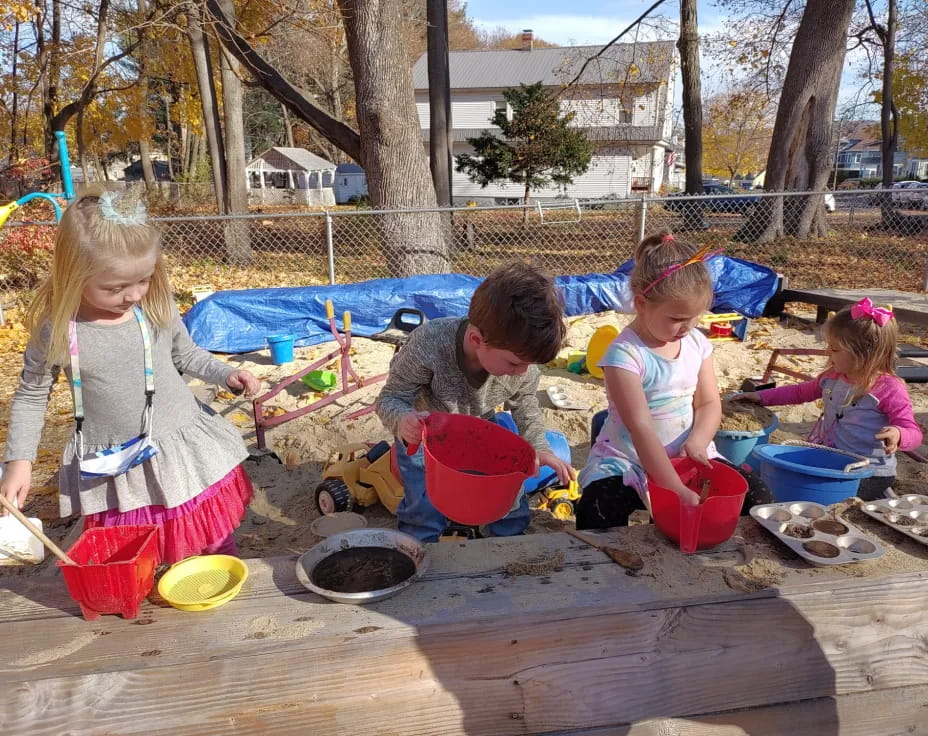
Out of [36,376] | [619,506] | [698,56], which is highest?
[698,56]

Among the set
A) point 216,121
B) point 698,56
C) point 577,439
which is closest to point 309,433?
point 577,439

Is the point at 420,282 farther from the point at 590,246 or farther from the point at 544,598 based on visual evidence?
the point at 590,246

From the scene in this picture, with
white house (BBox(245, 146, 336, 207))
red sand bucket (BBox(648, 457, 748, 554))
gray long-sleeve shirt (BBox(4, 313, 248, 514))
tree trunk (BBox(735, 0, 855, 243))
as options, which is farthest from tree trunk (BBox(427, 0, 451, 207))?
white house (BBox(245, 146, 336, 207))

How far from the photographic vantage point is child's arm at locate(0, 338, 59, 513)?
187cm

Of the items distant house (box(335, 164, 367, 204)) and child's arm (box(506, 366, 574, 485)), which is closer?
child's arm (box(506, 366, 574, 485))

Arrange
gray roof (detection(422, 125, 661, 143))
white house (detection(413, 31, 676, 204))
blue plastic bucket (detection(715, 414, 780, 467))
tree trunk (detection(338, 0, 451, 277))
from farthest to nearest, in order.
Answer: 1. white house (detection(413, 31, 676, 204))
2. gray roof (detection(422, 125, 661, 143))
3. tree trunk (detection(338, 0, 451, 277))
4. blue plastic bucket (detection(715, 414, 780, 467))

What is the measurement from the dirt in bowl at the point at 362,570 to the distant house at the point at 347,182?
4114 cm

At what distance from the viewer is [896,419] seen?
2697mm

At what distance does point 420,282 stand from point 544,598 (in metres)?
5.79

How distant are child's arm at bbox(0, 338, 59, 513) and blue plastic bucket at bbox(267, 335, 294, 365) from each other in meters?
3.94

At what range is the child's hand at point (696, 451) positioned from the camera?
2.03 meters

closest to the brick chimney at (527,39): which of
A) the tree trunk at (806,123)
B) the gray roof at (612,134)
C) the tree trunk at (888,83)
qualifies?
the gray roof at (612,134)

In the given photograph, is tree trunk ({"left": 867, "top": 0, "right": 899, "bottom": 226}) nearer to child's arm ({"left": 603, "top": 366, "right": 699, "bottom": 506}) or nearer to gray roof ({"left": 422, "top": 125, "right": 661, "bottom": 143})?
gray roof ({"left": 422, "top": 125, "right": 661, "bottom": 143})

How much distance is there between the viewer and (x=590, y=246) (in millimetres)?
13461
